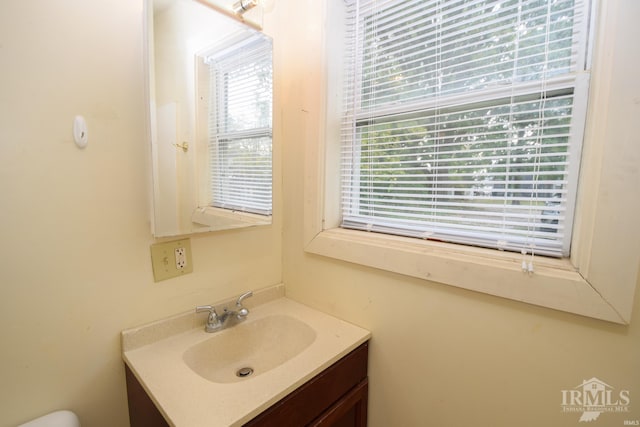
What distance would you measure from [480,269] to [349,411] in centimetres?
71

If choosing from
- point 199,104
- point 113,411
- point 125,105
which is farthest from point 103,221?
point 113,411

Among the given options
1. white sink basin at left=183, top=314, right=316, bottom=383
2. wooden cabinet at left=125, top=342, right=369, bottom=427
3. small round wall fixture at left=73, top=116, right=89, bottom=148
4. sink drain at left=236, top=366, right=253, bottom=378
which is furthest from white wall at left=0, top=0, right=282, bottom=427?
sink drain at left=236, top=366, right=253, bottom=378

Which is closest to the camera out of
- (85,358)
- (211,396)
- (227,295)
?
(211,396)

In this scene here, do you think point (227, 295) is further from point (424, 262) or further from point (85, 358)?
point (424, 262)

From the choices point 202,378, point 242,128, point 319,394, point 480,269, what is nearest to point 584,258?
point 480,269

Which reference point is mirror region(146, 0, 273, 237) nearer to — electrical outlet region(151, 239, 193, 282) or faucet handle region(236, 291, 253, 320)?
electrical outlet region(151, 239, 193, 282)

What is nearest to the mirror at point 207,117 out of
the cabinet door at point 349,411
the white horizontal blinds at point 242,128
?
the white horizontal blinds at point 242,128

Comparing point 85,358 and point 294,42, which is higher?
point 294,42

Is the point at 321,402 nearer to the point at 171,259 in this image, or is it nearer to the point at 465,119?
the point at 171,259

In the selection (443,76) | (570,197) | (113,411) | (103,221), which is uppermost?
(443,76)

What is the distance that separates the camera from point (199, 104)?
3.42 ft

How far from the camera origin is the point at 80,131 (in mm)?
792

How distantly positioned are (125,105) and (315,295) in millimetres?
1004

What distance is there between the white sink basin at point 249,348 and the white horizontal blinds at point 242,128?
0.50 metres
